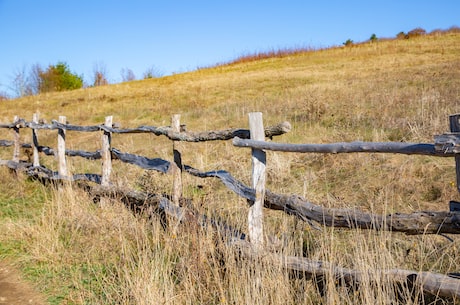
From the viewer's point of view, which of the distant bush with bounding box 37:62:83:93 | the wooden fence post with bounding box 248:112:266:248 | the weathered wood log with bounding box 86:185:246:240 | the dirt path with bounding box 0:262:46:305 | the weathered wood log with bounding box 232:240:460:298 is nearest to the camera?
the weathered wood log with bounding box 232:240:460:298

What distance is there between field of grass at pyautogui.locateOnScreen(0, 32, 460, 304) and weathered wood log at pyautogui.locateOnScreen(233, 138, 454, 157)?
2.36ft

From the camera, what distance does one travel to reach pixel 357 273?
339 cm

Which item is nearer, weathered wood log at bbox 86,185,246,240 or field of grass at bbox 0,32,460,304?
field of grass at bbox 0,32,460,304

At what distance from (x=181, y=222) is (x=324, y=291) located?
2069mm

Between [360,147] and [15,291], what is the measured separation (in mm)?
3575

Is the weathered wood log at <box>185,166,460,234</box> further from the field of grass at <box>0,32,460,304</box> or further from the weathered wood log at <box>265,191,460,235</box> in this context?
the field of grass at <box>0,32,460,304</box>

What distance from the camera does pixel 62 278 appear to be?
4570 mm

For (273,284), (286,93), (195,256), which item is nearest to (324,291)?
(273,284)

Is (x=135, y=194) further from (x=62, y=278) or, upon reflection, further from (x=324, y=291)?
(x=324, y=291)

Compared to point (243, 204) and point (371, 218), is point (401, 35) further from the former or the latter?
point (371, 218)

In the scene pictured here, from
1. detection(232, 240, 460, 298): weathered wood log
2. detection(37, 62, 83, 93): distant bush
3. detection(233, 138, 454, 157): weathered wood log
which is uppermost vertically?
detection(37, 62, 83, 93): distant bush

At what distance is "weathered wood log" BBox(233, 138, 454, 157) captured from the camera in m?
3.08

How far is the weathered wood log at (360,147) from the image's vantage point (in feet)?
10.1

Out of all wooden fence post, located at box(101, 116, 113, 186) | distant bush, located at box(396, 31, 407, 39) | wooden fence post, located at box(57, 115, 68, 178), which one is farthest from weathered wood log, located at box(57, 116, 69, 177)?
distant bush, located at box(396, 31, 407, 39)
